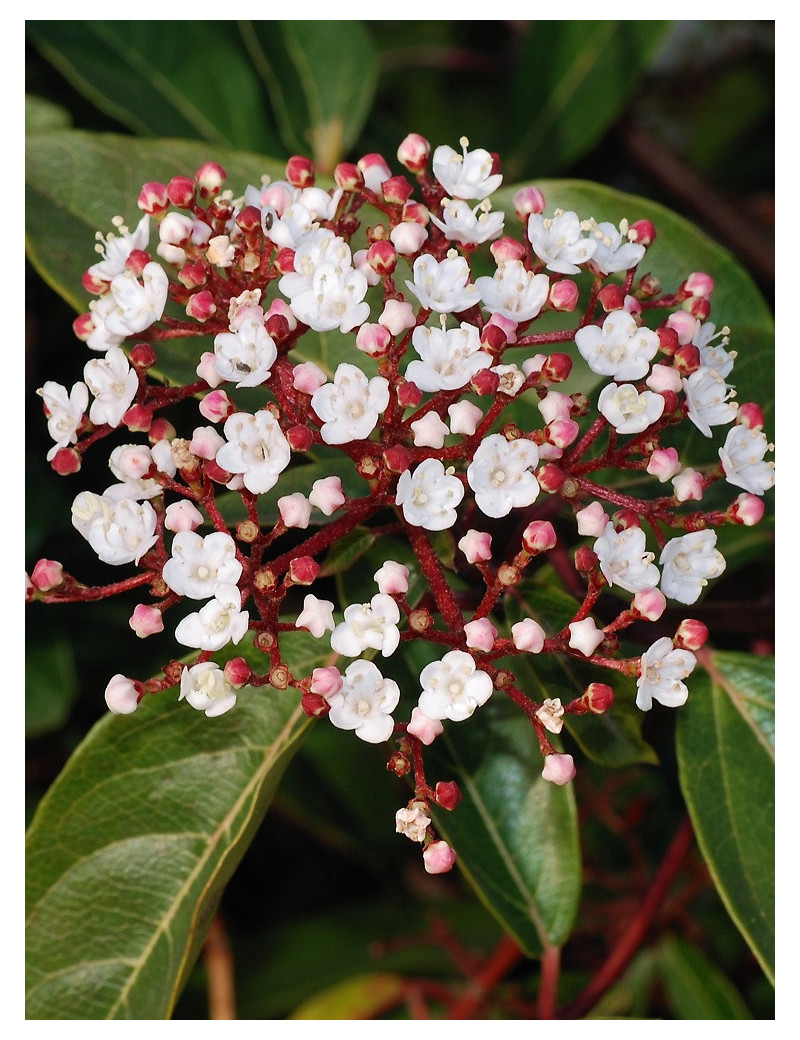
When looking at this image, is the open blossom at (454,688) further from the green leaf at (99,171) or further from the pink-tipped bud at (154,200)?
the green leaf at (99,171)

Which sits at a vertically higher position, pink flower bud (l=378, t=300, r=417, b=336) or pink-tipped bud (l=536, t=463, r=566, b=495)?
pink flower bud (l=378, t=300, r=417, b=336)

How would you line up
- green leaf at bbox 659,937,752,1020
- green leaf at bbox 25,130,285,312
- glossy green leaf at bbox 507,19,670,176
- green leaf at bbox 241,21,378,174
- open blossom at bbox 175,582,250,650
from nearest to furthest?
open blossom at bbox 175,582,250,650, green leaf at bbox 25,130,285,312, green leaf at bbox 659,937,752,1020, green leaf at bbox 241,21,378,174, glossy green leaf at bbox 507,19,670,176

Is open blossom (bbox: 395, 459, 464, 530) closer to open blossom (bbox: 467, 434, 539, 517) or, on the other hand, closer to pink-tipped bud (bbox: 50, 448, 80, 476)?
open blossom (bbox: 467, 434, 539, 517)

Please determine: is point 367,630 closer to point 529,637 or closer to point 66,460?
point 529,637

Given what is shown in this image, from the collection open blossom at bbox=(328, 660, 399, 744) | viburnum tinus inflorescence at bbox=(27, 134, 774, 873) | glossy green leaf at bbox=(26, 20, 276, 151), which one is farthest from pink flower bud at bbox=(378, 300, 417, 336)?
glossy green leaf at bbox=(26, 20, 276, 151)
